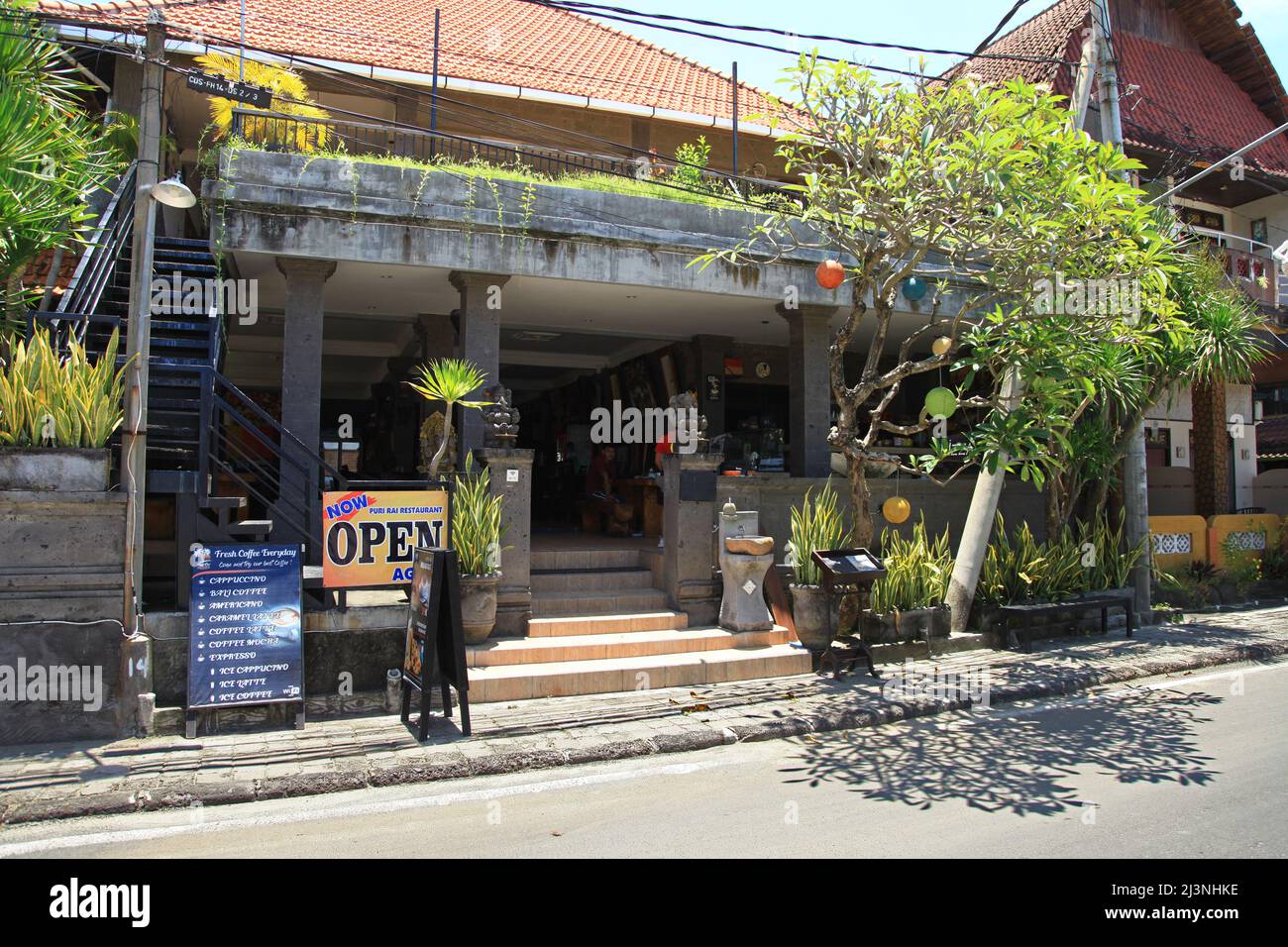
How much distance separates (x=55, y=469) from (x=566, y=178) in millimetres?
7230

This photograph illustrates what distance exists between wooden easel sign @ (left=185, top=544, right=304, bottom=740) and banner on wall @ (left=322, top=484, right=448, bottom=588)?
59 cm

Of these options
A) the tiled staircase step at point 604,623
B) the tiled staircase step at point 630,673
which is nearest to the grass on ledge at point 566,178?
the tiled staircase step at point 604,623

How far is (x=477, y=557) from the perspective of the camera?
29.1ft

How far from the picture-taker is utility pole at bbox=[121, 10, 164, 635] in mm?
7223

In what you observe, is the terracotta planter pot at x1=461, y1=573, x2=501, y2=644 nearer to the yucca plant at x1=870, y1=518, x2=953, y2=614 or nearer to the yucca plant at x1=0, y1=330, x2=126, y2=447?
the yucca plant at x1=0, y1=330, x2=126, y2=447

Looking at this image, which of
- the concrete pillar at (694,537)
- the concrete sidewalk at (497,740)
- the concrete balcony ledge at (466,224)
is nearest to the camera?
the concrete sidewalk at (497,740)

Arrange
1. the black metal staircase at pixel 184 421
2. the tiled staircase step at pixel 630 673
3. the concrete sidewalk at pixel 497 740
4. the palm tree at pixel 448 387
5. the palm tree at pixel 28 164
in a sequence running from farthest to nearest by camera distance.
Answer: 1. the palm tree at pixel 448 387
2. the tiled staircase step at pixel 630 673
3. the palm tree at pixel 28 164
4. the black metal staircase at pixel 184 421
5. the concrete sidewalk at pixel 497 740

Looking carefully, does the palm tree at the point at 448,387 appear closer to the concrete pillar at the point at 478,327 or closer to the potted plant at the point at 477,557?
the potted plant at the point at 477,557

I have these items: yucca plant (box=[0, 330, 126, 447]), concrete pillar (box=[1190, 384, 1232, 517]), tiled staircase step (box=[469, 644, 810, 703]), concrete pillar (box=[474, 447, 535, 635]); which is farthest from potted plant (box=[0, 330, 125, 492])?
concrete pillar (box=[1190, 384, 1232, 517])

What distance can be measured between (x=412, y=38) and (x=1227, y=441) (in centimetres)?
1871

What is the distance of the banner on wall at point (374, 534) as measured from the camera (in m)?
8.26

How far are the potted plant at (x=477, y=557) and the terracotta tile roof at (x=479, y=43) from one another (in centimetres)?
1016
